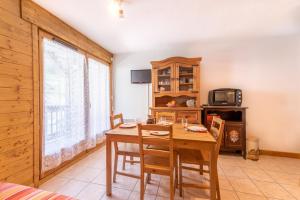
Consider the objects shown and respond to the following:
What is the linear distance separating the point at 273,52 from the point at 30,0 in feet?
13.3

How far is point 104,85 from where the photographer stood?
11.5 ft

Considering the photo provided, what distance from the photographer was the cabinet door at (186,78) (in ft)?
9.86

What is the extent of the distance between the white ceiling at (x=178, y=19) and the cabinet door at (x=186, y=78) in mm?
581

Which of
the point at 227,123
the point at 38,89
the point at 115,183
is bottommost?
the point at 115,183

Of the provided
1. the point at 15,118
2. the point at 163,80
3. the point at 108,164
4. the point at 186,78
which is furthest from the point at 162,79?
the point at 15,118

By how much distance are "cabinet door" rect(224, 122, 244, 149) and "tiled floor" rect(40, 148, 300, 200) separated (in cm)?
34

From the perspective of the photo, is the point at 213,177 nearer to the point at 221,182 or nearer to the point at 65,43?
the point at 221,182

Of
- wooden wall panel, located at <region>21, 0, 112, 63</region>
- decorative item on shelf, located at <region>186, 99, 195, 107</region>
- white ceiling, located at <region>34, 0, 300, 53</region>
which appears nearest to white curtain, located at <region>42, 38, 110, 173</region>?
wooden wall panel, located at <region>21, 0, 112, 63</region>

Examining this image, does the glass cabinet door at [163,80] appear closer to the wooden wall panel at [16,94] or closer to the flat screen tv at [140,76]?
the flat screen tv at [140,76]

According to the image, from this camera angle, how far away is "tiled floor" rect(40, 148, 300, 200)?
5.78ft

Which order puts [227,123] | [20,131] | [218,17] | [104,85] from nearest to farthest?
[20,131]
[218,17]
[227,123]
[104,85]

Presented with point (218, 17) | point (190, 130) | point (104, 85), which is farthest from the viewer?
point (104, 85)

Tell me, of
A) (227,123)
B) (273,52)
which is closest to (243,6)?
(273,52)

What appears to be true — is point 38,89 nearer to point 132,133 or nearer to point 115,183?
point 132,133
